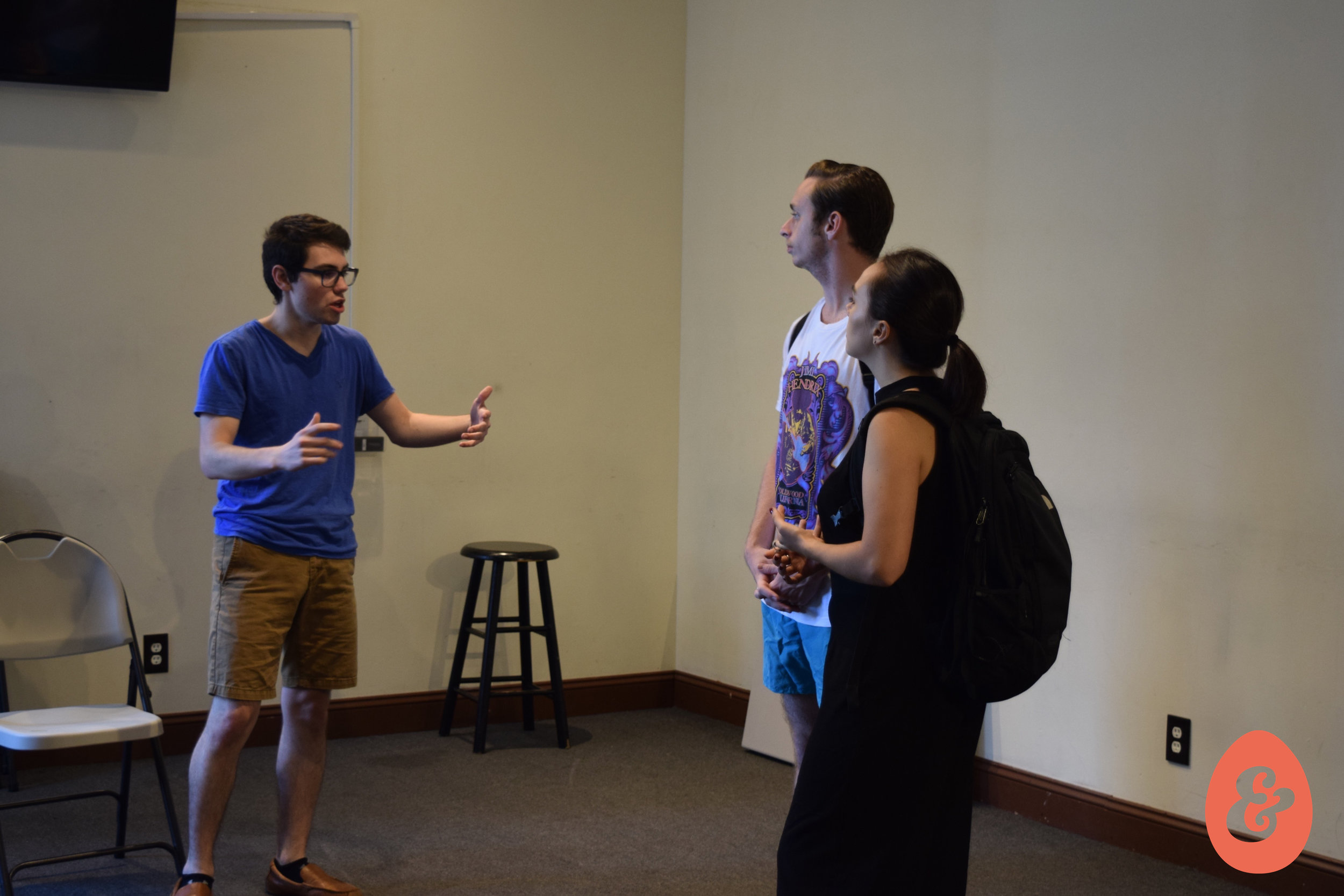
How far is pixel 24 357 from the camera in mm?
Answer: 3775

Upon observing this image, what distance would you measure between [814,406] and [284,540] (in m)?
1.27

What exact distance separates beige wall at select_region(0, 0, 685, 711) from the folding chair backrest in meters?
0.85

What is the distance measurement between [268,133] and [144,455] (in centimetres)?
124

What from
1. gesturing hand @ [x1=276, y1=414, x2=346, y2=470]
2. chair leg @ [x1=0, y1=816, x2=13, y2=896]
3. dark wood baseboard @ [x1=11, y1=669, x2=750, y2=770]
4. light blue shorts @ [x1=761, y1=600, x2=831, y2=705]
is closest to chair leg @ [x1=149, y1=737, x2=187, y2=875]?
chair leg @ [x1=0, y1=816, x2=13, y2=896]

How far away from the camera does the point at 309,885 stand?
105 inches

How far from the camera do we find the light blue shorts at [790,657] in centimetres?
220

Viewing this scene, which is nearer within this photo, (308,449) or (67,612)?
(308,449)

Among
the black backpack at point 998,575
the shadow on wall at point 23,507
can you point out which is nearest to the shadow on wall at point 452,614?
the shadow on wall at point 23,507

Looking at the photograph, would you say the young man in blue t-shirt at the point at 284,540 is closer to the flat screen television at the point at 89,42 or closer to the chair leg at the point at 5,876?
the chair leg at the point at 5,876

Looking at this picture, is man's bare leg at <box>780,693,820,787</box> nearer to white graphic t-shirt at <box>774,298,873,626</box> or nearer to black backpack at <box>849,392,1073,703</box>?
white graphic t-shirt at <box>774,298,873,626</box>

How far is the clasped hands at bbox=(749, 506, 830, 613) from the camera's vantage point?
6.59ft

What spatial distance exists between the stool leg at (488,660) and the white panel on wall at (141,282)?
99 centimetres

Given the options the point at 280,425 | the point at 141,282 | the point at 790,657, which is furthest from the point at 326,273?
the point at 141,282

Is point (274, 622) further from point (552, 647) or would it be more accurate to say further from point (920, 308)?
point (552, 647)
